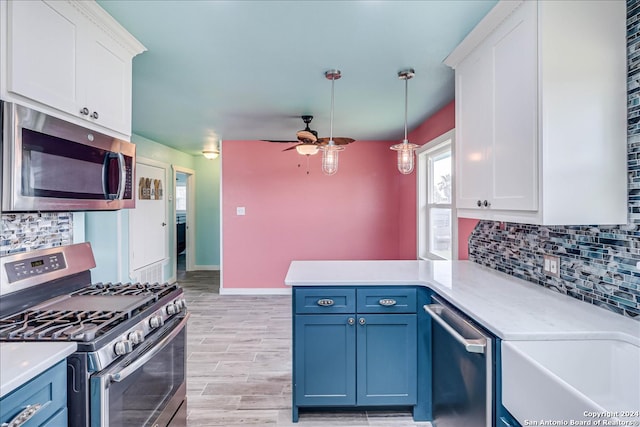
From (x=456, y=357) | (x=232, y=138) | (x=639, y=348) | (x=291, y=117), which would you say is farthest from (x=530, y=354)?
(x=232, y=138)

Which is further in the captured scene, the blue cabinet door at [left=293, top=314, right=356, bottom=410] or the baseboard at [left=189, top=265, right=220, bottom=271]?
the baseboard at [left=189, top=265, right=220, bottom=271]

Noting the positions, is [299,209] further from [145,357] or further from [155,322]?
[145,357]

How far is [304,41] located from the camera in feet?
6.06

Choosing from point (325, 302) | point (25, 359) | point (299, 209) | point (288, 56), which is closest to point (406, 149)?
point (288, 56)

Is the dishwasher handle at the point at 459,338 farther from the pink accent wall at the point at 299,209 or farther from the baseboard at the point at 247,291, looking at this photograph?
the baseboard at the point at 247,291

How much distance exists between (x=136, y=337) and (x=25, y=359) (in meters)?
0.37

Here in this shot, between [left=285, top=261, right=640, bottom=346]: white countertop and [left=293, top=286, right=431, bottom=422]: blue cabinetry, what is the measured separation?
0.36 feet

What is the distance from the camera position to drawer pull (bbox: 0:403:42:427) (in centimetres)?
87

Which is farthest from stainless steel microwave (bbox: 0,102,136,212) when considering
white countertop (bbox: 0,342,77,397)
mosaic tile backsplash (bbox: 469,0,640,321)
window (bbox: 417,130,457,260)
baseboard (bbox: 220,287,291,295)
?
baseboard (bbox: 220,287,291,295)

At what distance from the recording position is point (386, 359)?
1.91 meters

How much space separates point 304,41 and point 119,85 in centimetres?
110

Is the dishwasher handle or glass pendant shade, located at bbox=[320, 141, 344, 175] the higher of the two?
glass pendant shade, located at bbox=[320, 141, 344, 175]

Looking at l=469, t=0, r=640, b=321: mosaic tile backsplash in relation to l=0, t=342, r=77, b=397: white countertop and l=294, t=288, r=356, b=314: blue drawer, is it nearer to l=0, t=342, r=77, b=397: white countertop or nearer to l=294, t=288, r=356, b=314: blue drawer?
l=294, t=288, r=356, b=314: blue drawer

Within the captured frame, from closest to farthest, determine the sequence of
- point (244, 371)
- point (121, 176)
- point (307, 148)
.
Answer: point (121, 176) → point (244, 371) → point (307, 148)
